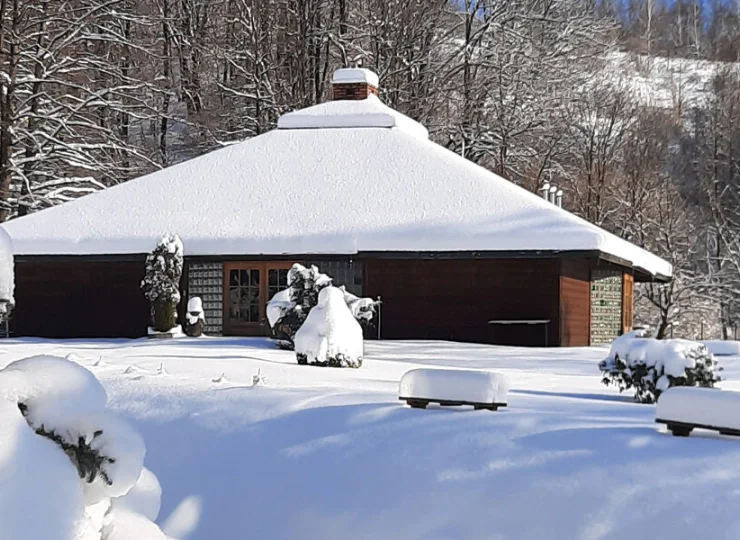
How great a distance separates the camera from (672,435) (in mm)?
7469

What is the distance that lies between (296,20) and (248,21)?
1.66 metres

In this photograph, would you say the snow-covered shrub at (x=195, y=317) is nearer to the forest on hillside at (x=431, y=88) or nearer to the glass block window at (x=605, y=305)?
the glass block window at (x=605, y=305)

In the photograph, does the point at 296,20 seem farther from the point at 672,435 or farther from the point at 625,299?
the point at 672,435

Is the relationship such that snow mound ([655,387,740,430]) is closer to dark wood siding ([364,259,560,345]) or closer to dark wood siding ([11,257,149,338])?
dark wood siding ([364,259,560,345])

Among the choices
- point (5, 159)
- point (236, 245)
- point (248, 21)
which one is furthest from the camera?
point (248, 21)

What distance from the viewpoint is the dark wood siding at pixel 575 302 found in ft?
58.9

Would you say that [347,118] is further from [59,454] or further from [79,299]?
[59,454]

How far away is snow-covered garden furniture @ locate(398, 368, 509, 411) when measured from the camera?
8258 millimetres

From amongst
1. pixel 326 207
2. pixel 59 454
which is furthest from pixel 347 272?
pixel 59 454

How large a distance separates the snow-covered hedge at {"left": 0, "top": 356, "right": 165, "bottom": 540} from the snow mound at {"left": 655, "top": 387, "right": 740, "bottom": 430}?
452cm

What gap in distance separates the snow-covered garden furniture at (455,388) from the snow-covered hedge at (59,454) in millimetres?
4445

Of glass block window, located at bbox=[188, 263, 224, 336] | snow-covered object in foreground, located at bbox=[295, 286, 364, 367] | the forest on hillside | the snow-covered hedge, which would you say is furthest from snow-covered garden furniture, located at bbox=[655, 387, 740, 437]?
the forest on hillside

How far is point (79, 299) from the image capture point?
64.1 feet

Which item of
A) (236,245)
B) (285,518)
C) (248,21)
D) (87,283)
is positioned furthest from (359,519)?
(248,21)
